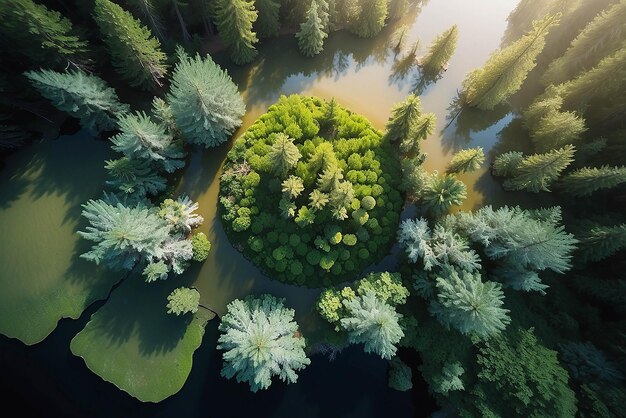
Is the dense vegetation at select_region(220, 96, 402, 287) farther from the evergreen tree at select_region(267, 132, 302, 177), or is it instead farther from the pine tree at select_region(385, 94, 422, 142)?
the pine tree at select_region(385, 94, 422, 142)

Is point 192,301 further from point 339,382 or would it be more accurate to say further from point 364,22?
point 364,22

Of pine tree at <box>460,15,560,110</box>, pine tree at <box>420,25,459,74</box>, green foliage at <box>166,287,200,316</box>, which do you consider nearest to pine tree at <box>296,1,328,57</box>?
pine tree at <box>420,25,459,74</box>

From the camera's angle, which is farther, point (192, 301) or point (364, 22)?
point (364, 22)

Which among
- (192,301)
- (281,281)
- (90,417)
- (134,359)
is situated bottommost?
(90,417)

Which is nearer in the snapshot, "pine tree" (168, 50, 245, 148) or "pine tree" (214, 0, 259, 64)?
"pine tree" (168, 50, 245, 148)

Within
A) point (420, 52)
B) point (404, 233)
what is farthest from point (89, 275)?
point (420, 52)

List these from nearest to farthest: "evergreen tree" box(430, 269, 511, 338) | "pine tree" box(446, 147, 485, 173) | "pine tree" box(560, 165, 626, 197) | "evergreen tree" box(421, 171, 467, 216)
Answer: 1. "evergreen tree" box(430, 269, 511, 338)
2. "pine tree" box(560, 165, 626, 197)
3. "evergreen tree" box(421, 171, 467, 216)
4. "pine tree" box(446, 147, 485, 173)

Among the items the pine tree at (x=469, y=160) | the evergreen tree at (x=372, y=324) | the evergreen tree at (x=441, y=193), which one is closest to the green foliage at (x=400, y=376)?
the evergreen tree at (x=372, y=324)

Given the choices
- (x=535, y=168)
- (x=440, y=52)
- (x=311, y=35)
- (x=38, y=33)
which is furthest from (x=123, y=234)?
(x=440, y=52)
